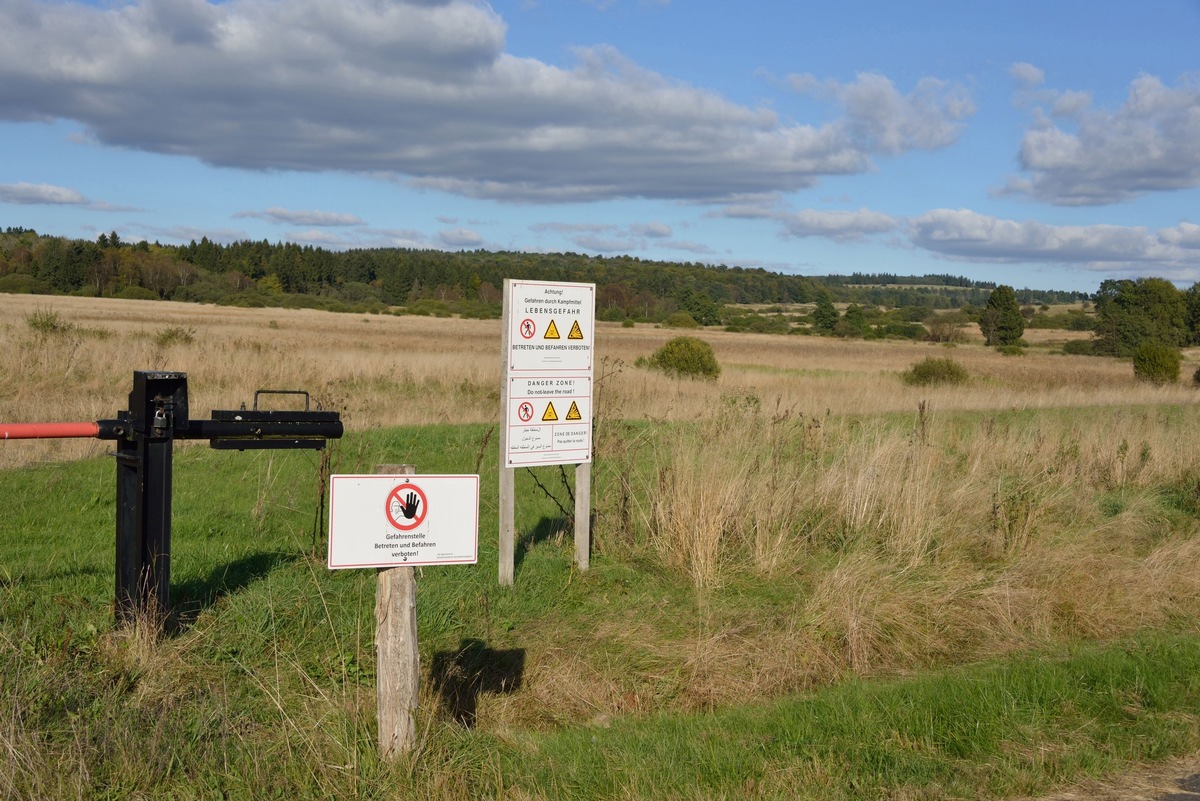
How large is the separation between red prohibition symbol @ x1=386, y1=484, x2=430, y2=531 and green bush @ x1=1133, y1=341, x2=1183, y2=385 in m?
30.7

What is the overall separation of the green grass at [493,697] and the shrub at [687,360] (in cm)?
1909

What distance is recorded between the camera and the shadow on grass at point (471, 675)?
18.5 ft

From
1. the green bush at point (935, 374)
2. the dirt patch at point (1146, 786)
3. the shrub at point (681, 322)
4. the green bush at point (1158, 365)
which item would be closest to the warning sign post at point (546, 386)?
the dirt patch at point (1146, 786)

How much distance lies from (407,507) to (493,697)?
188 centimetres

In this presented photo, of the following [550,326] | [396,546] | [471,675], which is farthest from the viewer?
[550,326]

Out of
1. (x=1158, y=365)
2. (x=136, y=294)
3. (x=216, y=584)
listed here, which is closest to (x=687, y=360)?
(x=1158, y=365)

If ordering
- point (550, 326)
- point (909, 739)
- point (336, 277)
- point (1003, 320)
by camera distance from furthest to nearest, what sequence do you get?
point (336, 277) → point (1003, 320) → point (550, 326) → point (909, 739)

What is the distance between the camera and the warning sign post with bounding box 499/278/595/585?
7.47 metres

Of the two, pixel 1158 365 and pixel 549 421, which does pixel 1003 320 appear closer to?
pixel 1158 365

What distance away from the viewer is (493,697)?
5840 millimetres

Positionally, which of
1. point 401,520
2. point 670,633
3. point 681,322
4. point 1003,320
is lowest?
point 670,633

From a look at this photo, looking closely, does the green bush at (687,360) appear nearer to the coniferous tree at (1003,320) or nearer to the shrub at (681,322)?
the coniferous tree at (1003,320)

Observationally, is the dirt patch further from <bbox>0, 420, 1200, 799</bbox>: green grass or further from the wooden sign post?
the wooden sign post

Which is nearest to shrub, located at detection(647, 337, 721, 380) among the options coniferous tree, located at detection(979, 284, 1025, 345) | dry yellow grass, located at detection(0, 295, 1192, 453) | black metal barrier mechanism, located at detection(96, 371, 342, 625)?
dry yellow grass, located at detection(0, 295, 1192, 453)
